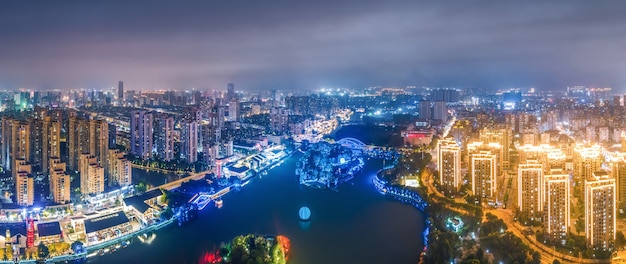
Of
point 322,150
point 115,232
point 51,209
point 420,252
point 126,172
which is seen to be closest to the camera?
point 420,252

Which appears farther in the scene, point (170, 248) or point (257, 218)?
point (257, 218)

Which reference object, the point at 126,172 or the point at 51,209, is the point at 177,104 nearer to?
the point at 126,172

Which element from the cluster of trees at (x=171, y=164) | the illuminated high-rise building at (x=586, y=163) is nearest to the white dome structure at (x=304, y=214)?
the cluster of trees at (x=171, y=164)

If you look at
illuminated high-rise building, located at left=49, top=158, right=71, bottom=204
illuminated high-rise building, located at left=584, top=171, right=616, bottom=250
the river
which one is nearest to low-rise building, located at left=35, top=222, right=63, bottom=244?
the river

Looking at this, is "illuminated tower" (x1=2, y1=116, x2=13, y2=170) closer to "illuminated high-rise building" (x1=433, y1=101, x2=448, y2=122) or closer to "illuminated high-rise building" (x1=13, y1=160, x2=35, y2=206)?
"illuminated high-rise building" (x1=13, y1=160, x2=35, y2=206)

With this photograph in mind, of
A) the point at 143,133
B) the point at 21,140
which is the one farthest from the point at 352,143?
the point at 21,140

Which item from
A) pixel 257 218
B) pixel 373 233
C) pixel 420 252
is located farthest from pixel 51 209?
pixel 420 252

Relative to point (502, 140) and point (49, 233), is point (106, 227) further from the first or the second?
point (502, 140)
